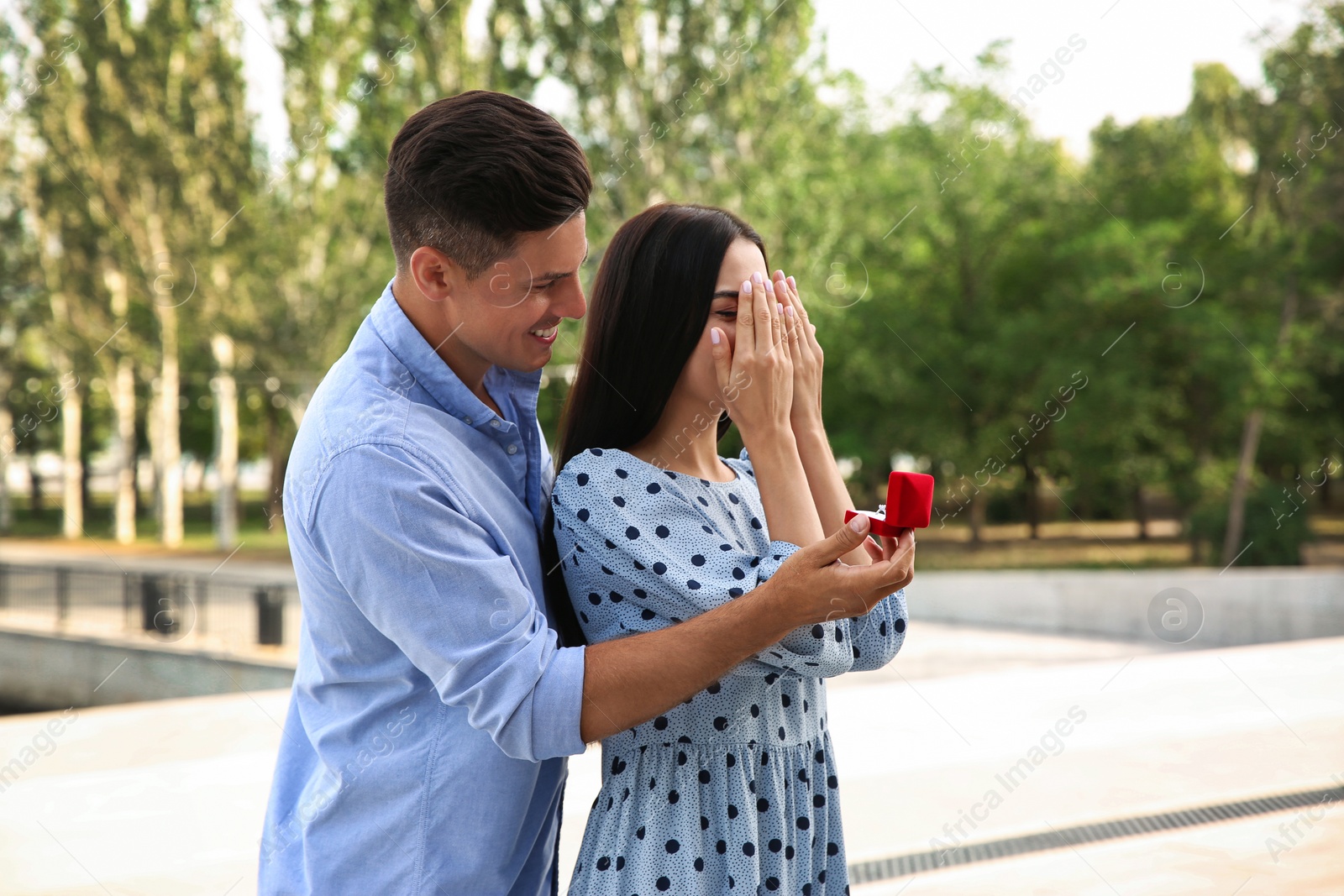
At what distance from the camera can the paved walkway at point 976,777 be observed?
14.1 ft

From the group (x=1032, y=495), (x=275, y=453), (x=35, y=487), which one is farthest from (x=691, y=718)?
(x=35, y=487)

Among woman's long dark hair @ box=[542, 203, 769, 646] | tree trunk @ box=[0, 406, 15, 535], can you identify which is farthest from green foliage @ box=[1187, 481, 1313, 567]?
tree trunk @ box=[0, 406, 15, 535]

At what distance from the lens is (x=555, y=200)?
4.91 ft

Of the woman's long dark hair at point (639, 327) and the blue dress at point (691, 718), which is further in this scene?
the woman's long dark hair at point (639, 327)

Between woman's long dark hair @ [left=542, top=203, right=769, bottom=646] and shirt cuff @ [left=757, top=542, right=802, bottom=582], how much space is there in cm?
32

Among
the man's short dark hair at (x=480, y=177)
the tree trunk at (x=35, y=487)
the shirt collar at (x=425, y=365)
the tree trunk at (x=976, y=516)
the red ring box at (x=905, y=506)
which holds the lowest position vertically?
the tree trunk at (x=35, y=487)

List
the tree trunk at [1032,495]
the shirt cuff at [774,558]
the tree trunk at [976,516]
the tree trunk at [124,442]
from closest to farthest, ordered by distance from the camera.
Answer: the shirt cuff at [774,558] < the tree trunk at [1032,495] < the tree trunk at [976,516] < the tree trunk at [124,442]

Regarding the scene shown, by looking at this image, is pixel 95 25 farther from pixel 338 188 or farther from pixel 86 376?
pixel 86 376

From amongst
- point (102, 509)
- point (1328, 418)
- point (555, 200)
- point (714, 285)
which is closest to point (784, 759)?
point (714, 285)

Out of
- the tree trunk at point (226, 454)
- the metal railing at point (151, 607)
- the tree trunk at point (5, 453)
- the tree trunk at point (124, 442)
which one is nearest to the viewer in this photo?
the metal railing at point (151, 607)

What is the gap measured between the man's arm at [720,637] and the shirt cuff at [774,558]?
89 millimetres

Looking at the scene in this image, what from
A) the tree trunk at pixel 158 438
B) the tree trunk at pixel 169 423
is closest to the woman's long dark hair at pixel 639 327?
the tree trunk at pixel 169 423

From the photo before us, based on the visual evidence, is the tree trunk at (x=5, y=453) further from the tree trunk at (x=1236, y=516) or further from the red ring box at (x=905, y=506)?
the red ring box at (x=905, y=506)

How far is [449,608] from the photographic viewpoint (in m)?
1.34
